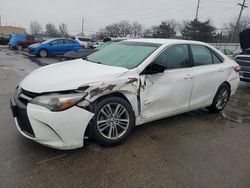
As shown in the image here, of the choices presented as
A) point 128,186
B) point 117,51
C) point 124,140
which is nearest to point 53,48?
point 117,51

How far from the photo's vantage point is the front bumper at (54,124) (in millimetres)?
2456

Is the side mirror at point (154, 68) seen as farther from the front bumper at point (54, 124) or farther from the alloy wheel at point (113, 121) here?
the front bumper at point (54, 124)

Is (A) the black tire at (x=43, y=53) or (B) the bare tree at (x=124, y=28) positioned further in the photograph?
(B) the bare tree at (x=124, y=28)

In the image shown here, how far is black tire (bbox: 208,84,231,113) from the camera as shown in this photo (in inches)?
179

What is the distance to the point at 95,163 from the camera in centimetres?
263

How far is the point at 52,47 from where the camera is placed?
15242 millimetres

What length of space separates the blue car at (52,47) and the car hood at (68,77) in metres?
13.0

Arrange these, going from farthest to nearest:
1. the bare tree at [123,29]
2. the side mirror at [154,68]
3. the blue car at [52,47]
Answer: the bare tree at [123,29] → the blue car at [52,47] → the side mirror at [154,68]

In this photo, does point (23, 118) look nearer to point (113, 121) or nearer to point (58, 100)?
point (58, 100)

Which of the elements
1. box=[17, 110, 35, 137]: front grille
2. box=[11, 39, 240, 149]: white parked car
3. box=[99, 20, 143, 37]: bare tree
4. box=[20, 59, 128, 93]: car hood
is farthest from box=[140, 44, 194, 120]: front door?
box=[99, 20, 143, 37]: bare tree

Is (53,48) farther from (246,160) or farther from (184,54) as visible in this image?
(246,160)

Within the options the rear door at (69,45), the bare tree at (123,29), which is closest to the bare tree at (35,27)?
the bare tree at (123,29)

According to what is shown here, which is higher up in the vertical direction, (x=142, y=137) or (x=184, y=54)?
(x=184, y=54)

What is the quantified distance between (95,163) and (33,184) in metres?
0.73
